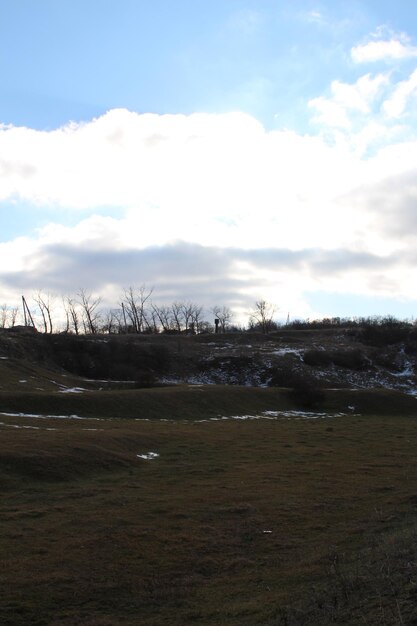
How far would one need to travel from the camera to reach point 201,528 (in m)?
15.3

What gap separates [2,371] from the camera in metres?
50.5

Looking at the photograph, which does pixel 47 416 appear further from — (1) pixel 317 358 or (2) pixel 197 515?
(1) pixel 317 358

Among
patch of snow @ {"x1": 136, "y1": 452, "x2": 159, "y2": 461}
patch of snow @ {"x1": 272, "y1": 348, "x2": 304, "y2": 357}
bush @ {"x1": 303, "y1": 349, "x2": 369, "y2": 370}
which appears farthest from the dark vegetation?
patch of snow @ {"x1": 272, "y1": 348, "x2": 304, "y2": 357}

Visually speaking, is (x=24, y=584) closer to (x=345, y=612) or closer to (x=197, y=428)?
(x=345, y=612)

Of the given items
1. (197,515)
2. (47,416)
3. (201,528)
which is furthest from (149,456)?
(47,416)

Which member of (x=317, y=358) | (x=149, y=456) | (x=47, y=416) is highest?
(x=317, y=358)

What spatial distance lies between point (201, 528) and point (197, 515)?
136 cm

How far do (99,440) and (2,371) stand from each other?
2813 cm

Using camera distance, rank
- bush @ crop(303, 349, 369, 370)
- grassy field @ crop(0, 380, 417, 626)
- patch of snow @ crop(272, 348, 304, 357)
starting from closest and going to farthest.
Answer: grassy field @ crop(0, 380, 417, 626)
bush @ crop(303, 349, 369, 370)
patch of snow @ crop(272, 348, 304, 357)

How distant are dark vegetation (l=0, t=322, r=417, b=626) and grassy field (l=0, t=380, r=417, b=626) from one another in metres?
0.05

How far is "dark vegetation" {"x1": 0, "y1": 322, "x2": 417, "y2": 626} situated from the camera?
9711mm

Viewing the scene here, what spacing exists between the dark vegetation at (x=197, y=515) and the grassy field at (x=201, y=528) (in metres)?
0.05

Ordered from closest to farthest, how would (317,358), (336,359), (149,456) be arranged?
1. (149,456)
2. (317,358)
3. (336,359)

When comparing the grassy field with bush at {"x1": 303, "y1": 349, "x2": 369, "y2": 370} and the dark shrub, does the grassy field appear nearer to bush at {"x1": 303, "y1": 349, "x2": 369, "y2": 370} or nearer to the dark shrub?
the dark shrub
